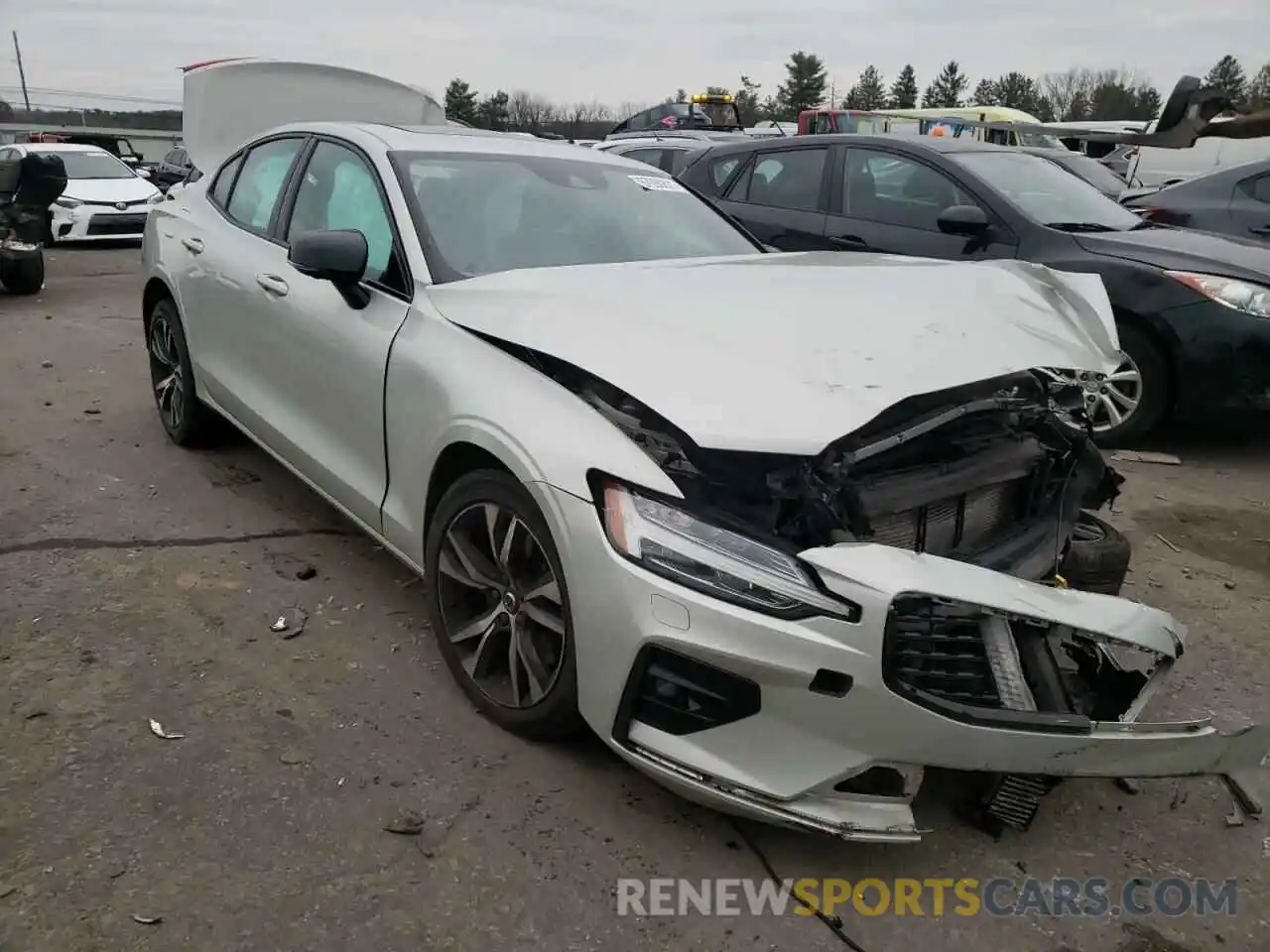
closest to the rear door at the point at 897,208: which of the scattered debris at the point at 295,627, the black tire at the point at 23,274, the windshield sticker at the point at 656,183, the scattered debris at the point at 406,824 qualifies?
the windshield sticker at the point at 656,183

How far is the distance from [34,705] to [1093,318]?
333 centimetres

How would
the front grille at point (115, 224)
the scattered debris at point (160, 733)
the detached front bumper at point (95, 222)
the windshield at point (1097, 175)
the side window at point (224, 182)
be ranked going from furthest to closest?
the front grille at point (115, 224) < the detached front bumper at point (95, 222) < the windshield at point (1097, 175) < the side window at point (224, 182) < the scattered debris at point (160, 733)

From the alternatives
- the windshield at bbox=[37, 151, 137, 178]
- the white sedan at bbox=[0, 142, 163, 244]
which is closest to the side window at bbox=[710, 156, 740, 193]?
the white sedan at bbox=[0, 142, 163, 244]

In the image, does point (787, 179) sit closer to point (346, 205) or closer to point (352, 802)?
point (346, 205)

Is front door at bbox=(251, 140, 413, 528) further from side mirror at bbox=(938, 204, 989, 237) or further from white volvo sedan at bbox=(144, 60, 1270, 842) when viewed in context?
side mirror at bbox=(938, 204, 989, 237)

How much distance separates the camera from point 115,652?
10.3 ft

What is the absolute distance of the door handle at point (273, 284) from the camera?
369 cm

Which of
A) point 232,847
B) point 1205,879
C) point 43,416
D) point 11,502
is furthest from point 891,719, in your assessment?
point 43,416

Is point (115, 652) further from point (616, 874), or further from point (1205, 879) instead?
point (1205, 879)

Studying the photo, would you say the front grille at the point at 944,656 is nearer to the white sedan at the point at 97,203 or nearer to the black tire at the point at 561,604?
the black tire at the point at 561,604

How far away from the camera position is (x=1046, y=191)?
6.14 meters

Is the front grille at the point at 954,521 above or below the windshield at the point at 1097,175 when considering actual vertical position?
below

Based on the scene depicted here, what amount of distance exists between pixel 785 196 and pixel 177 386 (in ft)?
12.9

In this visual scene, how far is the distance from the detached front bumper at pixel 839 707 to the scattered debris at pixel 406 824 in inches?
21.8
